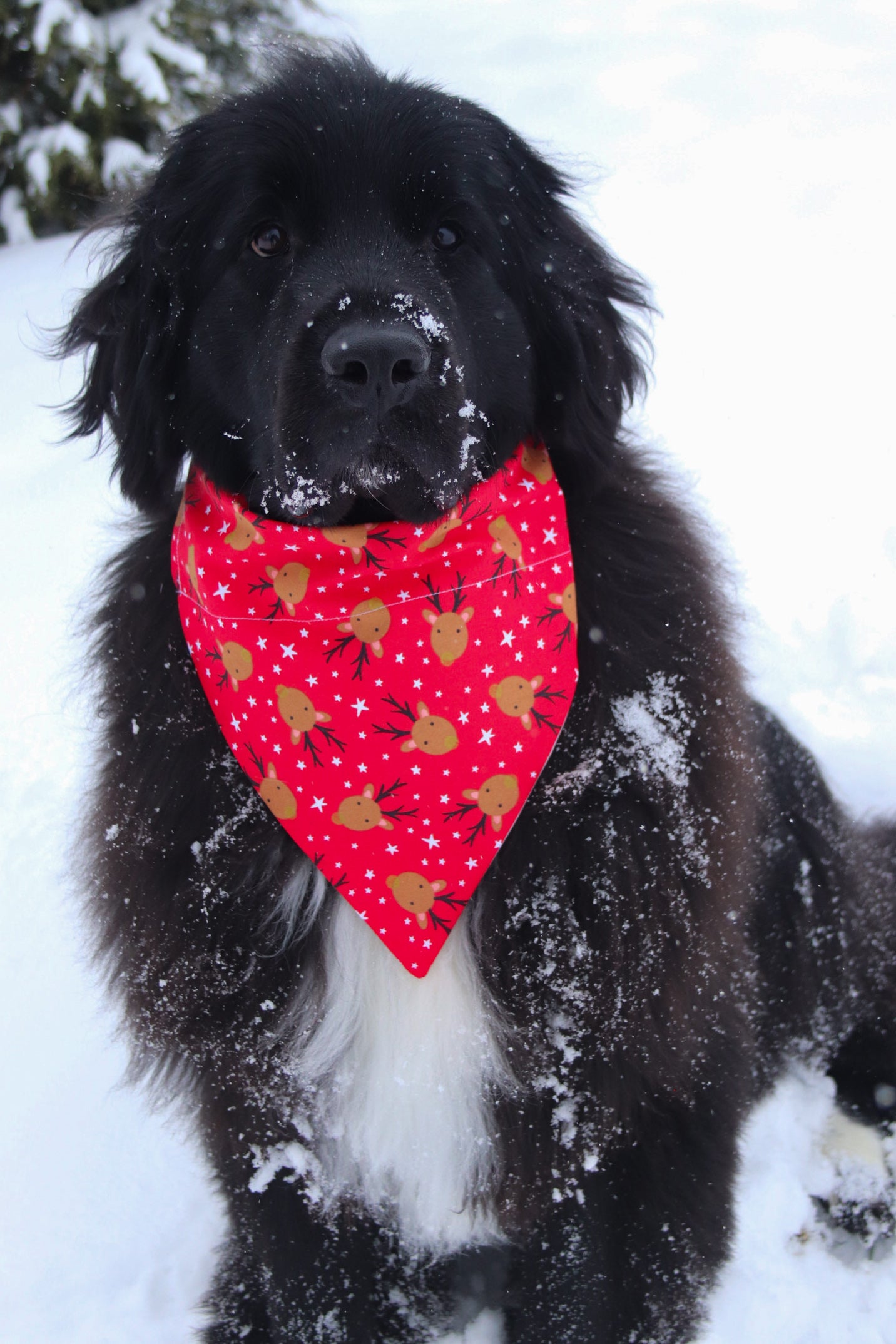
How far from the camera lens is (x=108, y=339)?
1.81 metres

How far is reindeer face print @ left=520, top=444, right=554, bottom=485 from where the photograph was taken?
177cm

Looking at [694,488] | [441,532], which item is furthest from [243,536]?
[694,488]

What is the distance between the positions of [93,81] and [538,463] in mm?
6364

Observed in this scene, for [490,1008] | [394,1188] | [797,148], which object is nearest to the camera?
[490,1008]

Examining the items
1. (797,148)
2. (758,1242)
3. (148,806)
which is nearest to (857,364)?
(797,148)

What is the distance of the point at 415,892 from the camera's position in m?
1.64

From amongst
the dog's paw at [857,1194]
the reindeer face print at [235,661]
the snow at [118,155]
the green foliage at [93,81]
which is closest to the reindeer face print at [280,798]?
the reindeer face print at [235,661]

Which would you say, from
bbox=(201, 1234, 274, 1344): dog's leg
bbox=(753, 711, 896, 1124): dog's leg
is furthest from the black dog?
bbox=(753, 711, 896, 1124): dog's leg

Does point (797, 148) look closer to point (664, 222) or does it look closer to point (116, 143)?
point (664, 222)

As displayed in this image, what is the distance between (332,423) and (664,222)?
545 cm

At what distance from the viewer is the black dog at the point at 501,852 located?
165cm

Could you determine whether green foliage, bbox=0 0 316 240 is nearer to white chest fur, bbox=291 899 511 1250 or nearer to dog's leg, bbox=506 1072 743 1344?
white chest fur, bbox=291 899 511 1250

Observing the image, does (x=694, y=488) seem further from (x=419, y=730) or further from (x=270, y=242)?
(x=270, y=242)

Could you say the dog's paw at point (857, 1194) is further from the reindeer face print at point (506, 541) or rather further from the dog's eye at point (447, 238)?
the dog's eye at point (447, 238)
